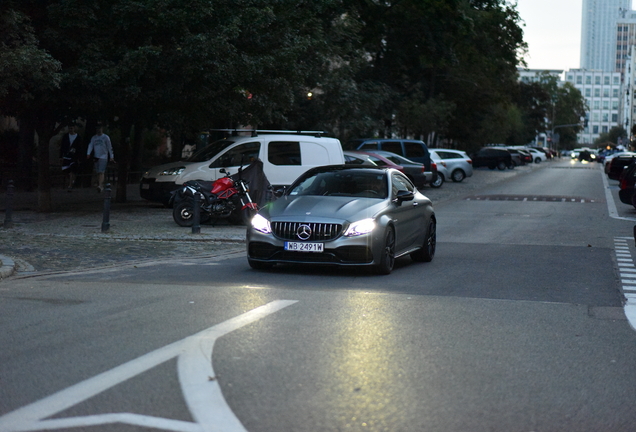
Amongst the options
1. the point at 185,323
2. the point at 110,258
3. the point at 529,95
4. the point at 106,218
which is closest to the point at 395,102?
the point at 106,218

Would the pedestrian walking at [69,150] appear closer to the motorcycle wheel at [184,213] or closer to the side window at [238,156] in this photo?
the side window at [238,156]

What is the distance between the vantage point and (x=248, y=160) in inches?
843

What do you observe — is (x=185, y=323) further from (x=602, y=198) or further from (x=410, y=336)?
(x=602, y=198)

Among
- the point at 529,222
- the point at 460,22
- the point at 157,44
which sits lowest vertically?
the point at 529,222

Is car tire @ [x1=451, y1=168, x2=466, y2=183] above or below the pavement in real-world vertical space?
above

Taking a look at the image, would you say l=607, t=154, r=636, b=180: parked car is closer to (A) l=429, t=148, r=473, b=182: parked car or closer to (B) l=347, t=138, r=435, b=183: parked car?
(A) l=429, t=148, r=473, b=182: parked car

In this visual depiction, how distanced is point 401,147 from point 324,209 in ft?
82.9

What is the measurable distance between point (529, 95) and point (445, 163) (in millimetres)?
61276

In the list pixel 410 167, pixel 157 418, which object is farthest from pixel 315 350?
pixel 410 167

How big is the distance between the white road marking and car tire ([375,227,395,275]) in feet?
15.3

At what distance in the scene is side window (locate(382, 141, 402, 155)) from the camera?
1425 inches

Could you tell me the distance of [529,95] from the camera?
335 ft

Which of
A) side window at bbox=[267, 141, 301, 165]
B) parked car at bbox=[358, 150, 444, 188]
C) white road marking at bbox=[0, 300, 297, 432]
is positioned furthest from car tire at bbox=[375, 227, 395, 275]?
parked car at bbox=[358, 150, 444, 188]

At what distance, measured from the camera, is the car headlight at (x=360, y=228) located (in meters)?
11.1
